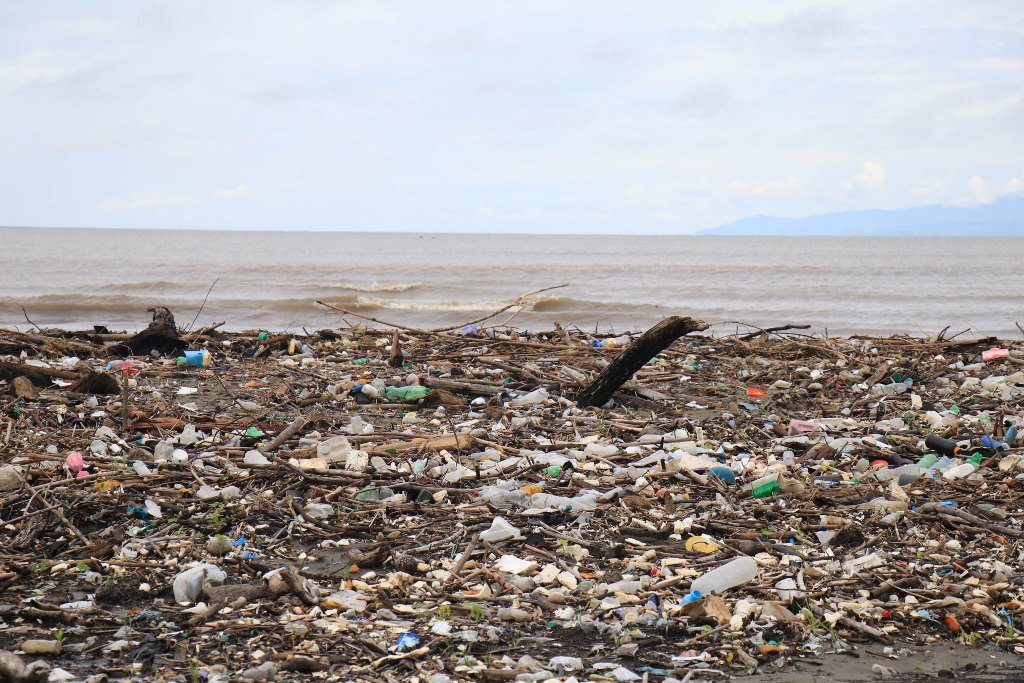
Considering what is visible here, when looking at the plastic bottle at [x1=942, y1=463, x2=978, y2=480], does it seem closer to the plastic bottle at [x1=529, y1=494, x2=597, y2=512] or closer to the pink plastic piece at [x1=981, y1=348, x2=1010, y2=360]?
the plastic bottle at [x1=529, y1=494, x2=597, y2=512]

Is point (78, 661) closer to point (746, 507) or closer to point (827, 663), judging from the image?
point (827, 663)

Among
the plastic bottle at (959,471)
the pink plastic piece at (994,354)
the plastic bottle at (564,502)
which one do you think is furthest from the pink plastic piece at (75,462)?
the pink plastic piece at (994,354)

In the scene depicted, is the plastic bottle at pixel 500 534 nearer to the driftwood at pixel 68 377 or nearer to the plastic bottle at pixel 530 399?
the plastic bottle at pixel 530 399

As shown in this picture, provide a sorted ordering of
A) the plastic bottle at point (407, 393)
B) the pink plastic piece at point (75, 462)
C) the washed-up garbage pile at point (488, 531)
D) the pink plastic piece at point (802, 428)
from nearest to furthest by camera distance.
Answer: the washed-up garbage pile at point (488, 531)
the pink plastic piece at point (75, 462)
the pink plastic piece at point (802, 428)
the plastic bottle at point (407, 393)

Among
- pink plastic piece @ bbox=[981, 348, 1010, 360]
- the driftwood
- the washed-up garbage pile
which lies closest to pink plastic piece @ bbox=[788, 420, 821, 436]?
the washed-up garbage pile

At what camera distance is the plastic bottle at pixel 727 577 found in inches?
111

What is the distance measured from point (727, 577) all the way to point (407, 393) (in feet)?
11.5

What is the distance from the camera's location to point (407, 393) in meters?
5.99

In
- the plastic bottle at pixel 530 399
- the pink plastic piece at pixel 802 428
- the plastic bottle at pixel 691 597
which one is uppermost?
the plastic bottle at pixel 530 399

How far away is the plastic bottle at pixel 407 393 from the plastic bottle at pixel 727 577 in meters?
3.36

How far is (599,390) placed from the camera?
5.79 metres

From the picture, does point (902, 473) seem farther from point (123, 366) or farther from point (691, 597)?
point (123, 366)

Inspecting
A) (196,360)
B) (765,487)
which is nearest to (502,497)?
(765,487)

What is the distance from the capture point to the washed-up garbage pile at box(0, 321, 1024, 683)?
8.24 feet
